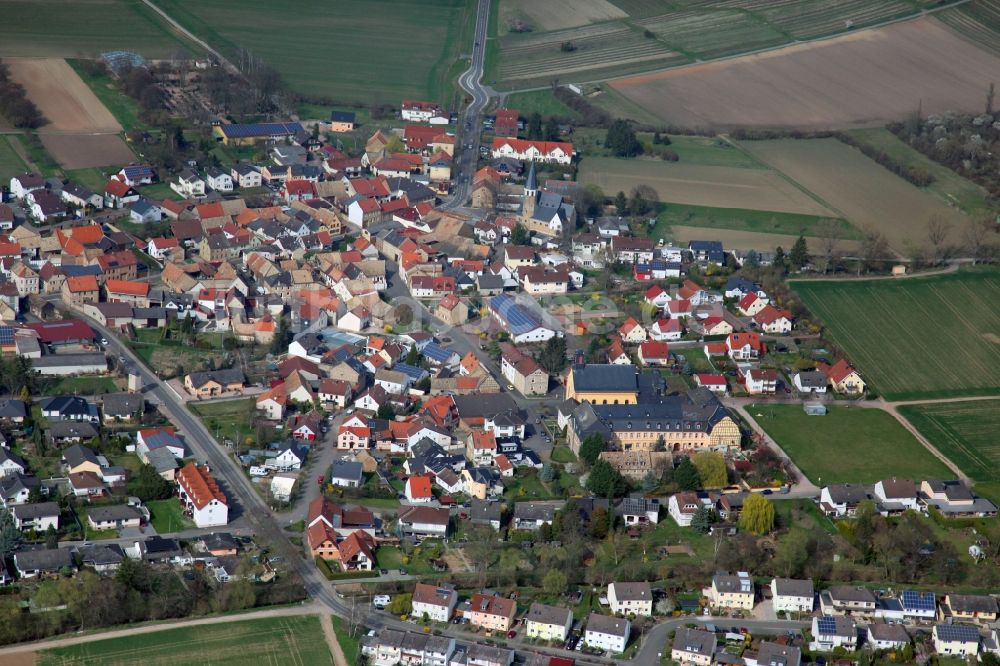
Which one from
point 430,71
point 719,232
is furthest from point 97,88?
point 719,232

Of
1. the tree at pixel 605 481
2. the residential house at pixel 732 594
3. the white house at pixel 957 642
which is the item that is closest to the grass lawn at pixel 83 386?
the tree at pixel 605 481

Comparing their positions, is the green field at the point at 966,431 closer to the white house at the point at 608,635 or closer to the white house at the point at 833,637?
the white house at the point at 833,637

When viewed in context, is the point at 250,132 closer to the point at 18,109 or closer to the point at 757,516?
the point at 18,109

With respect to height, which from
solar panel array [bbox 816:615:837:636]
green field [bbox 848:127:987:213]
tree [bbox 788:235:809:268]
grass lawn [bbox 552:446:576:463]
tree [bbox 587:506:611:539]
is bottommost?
green field [bbox 848:127:987:213]

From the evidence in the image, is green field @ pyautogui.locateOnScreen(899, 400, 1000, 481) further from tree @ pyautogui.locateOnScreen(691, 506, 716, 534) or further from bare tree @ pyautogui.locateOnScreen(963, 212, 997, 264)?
bare tree @ pyautogui.locateOnScreen(963, 212, 997, 264)

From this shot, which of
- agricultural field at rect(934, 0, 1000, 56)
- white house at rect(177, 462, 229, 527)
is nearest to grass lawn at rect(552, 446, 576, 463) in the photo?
white house at rect(177, 462, 229, 527)

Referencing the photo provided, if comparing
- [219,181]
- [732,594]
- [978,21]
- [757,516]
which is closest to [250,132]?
[219,181]
